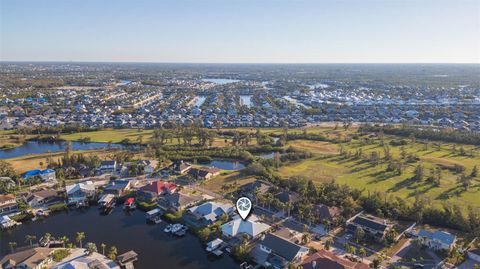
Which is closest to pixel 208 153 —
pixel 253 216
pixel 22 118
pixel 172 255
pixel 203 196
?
pixel 203 196

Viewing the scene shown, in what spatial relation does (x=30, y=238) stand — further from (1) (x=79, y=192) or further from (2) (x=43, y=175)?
(2) (x=43, y=175)

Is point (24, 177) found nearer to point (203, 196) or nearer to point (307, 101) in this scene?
point (203, 196)

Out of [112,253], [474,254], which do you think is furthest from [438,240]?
[112,253]

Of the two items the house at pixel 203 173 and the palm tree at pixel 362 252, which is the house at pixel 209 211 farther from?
the palm tree at pixel 362 252

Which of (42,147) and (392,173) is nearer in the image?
(392,173)

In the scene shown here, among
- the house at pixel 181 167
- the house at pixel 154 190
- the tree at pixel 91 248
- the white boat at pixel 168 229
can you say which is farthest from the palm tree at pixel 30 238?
the house at pixel 181 167

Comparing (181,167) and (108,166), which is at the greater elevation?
(108,166)
